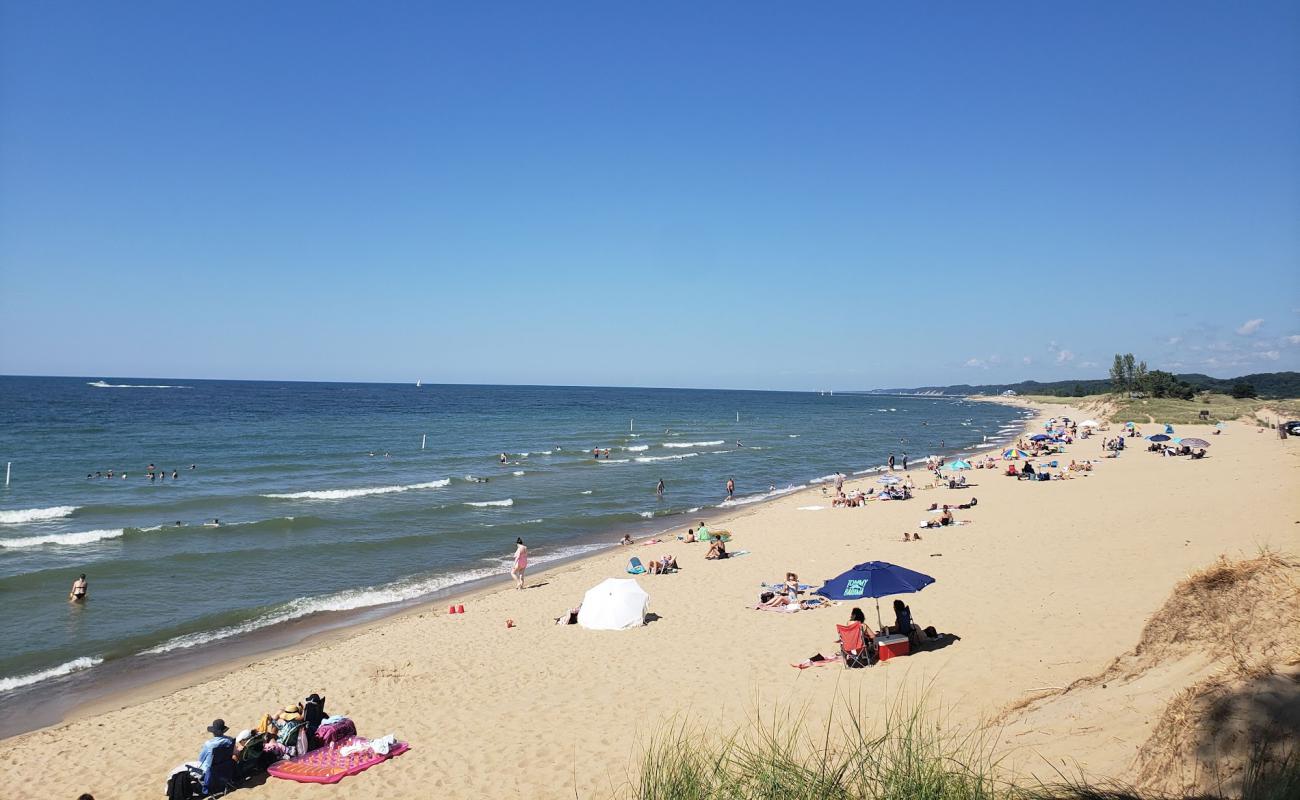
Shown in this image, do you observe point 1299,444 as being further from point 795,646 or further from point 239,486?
point 239,486

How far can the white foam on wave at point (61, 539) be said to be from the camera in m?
22.8

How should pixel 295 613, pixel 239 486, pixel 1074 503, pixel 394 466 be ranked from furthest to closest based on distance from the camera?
pixel 394 466 < pixel 239 486 < pixel 1074 503 < pixel 295 613

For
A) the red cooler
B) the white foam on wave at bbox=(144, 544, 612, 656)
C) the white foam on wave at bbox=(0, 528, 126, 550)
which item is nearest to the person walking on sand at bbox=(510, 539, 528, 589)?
the white foam on wave at bbox=(144, 544, 612, 656)

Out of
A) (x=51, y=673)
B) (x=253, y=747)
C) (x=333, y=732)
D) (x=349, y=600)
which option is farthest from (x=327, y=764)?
(x=349, y=600)

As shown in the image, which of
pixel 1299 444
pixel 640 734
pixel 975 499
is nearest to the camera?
pixel 640 734

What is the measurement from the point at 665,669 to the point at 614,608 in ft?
9.89

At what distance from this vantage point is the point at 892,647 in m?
11.1

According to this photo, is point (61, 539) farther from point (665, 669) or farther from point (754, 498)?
point (754, 498)

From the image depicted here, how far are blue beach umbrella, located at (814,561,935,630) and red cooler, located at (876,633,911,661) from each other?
0.33 meters

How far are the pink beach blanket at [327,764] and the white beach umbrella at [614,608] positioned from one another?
5743mm

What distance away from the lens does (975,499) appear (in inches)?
1103

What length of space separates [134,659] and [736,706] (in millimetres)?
12998

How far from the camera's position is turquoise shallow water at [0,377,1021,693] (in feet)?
57.1

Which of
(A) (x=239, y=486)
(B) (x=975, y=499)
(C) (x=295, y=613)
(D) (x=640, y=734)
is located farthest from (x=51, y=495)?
(B) (x=975, y=499)
